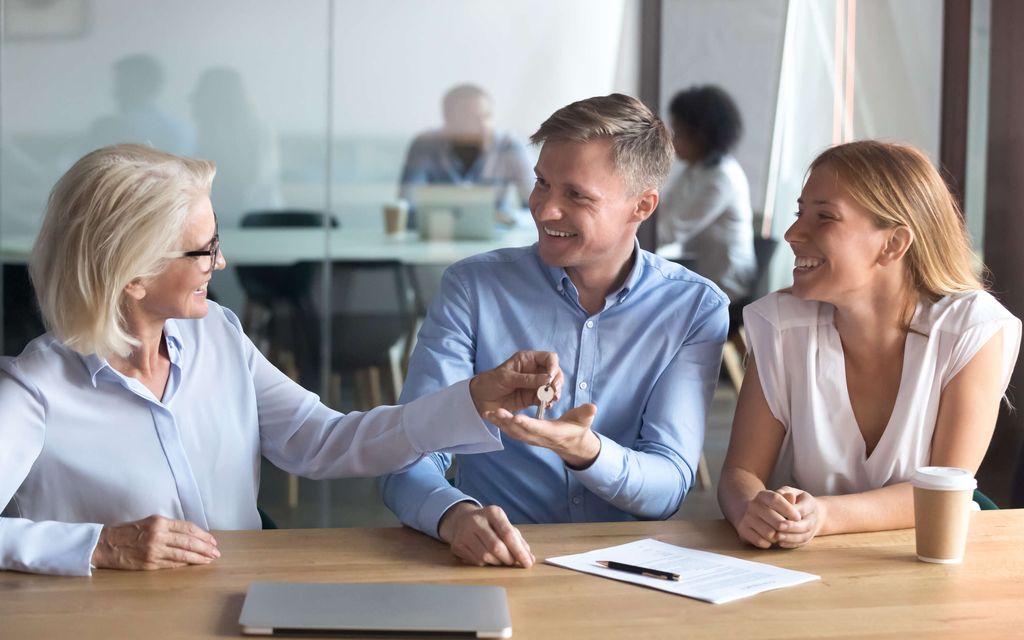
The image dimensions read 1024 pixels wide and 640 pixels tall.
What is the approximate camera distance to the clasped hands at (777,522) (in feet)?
5.93

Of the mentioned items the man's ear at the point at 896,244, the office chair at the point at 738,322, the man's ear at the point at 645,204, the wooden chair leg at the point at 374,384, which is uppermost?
the man's ear at the point at 645,204

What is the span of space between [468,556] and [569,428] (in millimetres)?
274

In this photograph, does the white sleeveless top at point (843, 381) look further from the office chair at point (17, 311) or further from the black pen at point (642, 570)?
the office chair at point (17, 311)

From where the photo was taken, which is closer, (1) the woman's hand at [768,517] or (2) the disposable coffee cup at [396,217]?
(1) the woman's hand at [768,517]

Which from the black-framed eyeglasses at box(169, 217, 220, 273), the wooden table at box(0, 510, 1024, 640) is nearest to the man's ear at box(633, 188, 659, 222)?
the wooden table at box(0, 510, 1024, 640)

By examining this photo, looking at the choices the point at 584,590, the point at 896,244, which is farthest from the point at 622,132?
the point at 584,590

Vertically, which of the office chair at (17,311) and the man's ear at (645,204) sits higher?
the man's ear at (645,204)

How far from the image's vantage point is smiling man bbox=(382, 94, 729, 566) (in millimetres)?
2344

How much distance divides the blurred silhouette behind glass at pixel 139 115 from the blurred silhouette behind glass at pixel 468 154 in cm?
81

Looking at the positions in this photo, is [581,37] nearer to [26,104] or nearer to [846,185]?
[26,104]

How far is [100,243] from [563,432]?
31.4 inches

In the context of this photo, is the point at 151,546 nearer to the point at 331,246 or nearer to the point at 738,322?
the point at 331,246

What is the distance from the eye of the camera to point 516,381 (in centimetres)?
191

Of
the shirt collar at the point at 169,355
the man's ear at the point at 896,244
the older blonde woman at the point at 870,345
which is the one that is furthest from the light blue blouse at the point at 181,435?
the man's ear at the point at 896,244
